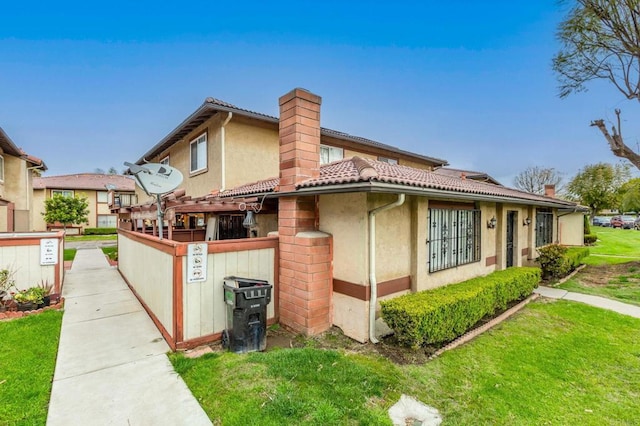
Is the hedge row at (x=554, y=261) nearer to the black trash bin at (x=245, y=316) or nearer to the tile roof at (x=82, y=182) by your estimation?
the black trash bin at (x=245, y=316)

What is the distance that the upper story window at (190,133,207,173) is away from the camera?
1250 cm

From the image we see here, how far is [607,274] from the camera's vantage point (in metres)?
12.8

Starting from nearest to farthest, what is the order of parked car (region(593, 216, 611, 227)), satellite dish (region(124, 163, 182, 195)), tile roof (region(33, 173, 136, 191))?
1. satellite dish (region(124, 163, 182, 195))
2. tile roof (region(33, 173, 136, 191))
3. parked car (region(593, 216, 611, 227))

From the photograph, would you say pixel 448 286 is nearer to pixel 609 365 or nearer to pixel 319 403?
pixel 609 365

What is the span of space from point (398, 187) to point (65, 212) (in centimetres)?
3610

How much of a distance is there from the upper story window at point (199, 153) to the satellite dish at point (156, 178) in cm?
554

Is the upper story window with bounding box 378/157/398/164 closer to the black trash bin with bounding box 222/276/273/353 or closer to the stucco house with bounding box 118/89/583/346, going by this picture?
the stucco house with bounding box 118/89/583/346

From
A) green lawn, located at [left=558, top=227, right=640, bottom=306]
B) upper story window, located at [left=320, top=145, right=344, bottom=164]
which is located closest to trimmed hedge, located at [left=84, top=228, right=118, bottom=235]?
upper story window, located at [left=320, top=145, right=344, bottom=164]

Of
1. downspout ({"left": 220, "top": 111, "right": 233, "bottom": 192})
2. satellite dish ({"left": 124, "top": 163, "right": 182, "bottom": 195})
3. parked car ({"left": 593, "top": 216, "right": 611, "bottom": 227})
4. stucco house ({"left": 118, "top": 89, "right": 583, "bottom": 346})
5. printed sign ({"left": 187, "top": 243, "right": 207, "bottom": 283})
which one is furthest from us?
parked car ({"left": 593, "top": 216, "right": 611, "bottom": 227})

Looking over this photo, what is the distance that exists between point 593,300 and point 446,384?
7.51 meters

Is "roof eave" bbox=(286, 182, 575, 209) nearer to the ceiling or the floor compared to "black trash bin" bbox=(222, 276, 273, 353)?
nearer to the ceiling

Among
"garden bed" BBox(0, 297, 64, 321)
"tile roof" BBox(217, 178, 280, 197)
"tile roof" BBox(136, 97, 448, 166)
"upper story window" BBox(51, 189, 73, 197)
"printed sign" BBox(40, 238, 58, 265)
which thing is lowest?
"garden bed" BBox(0, 297, 64, 321)

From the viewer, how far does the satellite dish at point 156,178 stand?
6.44 metres

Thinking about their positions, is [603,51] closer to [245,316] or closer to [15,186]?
[245,316]
